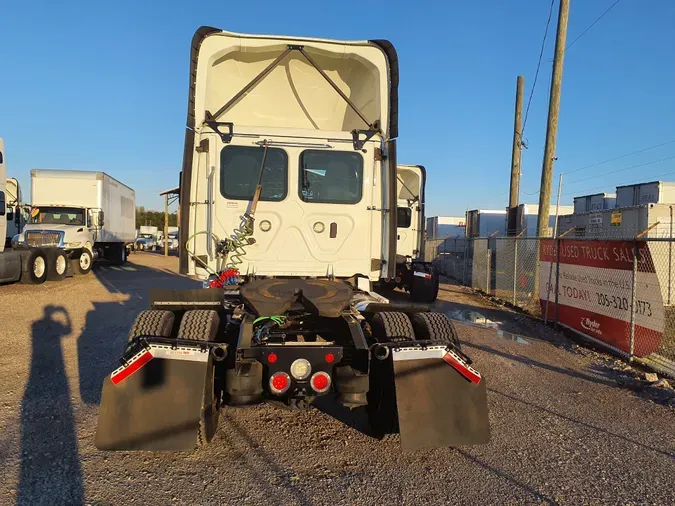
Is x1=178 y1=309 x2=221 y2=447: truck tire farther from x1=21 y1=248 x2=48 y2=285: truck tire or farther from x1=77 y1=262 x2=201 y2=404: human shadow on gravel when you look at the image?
x1=21 y1=248 x2=48 y2=285: truck tire

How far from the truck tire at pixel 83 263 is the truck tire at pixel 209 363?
1789 cm

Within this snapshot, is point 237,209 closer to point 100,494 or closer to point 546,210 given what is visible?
point 100,494

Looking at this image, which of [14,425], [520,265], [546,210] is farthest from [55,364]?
[546,210]

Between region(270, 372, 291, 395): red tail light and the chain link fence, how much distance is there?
5.31m

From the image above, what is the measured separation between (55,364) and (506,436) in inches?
221

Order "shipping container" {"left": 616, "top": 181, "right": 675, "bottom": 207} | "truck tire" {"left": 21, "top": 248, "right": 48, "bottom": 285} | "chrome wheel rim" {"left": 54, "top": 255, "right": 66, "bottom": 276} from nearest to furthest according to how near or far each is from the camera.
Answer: "truck tire" {"left": 21, "top": 248, "right": 48, "bottom": 285} → "chrome wheel rim" {"left": 54, "top": 255, "right": 66, "bottom": 276} → "shipping container" {"left": 616, "top": 181, "right": 675, "bottom": 207}

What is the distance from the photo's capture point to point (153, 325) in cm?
398

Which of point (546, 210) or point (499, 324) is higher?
point (546, 210)

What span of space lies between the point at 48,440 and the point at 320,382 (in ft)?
7.84

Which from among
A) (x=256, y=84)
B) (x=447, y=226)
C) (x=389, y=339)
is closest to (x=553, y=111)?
(x=256, y=84)

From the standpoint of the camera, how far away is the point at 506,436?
4375 millimetres

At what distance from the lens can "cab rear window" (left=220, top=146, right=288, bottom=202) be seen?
551 centimetres

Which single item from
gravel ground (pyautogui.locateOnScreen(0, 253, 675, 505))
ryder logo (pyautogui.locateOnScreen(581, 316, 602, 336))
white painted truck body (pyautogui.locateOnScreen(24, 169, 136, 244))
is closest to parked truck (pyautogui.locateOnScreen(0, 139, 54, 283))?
white painted truck body (pyautogui.locateOnScreen(24, 169, 136, 244))

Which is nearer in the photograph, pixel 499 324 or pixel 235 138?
pixel 235 138
